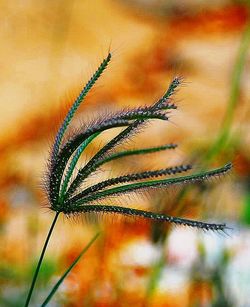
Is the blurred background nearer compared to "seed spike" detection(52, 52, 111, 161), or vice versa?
"seed spike" detection(52, 52, 111, 161)

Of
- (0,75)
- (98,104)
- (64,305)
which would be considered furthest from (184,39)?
(64,305)

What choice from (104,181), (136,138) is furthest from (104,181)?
(136,138)

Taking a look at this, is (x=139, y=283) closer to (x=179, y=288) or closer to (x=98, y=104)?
(x=179, y=288)

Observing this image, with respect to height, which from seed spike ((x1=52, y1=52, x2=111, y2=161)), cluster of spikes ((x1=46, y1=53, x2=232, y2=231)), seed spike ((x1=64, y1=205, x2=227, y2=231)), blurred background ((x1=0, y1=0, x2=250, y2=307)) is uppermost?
blurred background ((x1=0, y1=0, x2=250, y2=307))

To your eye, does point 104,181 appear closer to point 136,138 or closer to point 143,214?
point 143,214

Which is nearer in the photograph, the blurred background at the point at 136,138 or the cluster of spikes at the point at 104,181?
the cluster of spikes at the point at 104,181

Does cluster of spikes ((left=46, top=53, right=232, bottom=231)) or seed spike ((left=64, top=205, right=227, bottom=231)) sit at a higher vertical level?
cluster of spikes ((left=46, top=53, right=232, bottom=231))

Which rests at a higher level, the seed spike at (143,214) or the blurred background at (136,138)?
the blurred background at (136,138)

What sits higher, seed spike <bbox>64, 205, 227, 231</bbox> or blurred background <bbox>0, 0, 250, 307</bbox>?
blurred background <bbox>0, 0, 250, 307</bbox>
